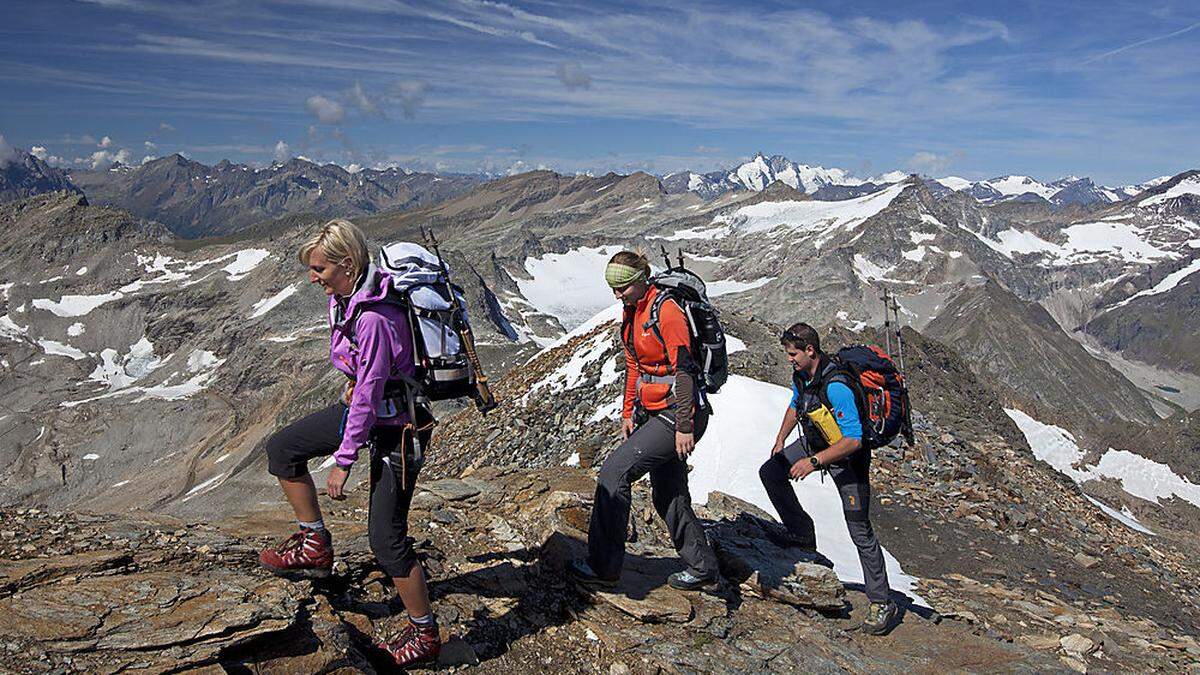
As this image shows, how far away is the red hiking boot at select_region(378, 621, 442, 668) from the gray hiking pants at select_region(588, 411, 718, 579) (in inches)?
83.3

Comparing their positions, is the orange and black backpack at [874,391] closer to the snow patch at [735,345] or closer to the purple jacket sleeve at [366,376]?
the purple jacket sleeve at [366,376]

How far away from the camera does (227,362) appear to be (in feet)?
A: 441

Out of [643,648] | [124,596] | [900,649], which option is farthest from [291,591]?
[900,649]

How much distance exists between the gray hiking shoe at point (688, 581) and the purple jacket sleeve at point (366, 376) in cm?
402

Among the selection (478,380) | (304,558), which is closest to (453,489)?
(304,558)

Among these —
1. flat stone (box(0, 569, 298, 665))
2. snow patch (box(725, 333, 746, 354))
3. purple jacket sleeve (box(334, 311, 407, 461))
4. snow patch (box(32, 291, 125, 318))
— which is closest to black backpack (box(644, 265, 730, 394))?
purple jacket sleeve (box(334, 311, 407, 461))

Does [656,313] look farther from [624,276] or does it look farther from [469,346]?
[469,346]

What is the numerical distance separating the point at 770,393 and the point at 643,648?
13569 millimetres

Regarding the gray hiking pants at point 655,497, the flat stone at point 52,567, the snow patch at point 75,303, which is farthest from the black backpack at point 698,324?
the snow patch at point 75,303

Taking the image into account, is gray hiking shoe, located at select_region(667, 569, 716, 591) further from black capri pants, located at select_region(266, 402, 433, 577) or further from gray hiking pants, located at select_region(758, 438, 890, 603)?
black capri pants, located at select_region(266, 402, 433, 577)

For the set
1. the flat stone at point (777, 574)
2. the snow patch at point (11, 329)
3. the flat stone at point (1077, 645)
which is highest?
the flat stone at point (777, 574)

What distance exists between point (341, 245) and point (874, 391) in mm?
6186

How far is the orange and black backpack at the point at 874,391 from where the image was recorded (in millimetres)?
8305

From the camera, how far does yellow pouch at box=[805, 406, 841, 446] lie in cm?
830
